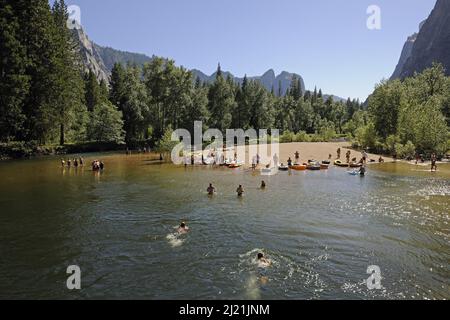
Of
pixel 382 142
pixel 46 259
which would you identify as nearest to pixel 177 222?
pixel 46 259

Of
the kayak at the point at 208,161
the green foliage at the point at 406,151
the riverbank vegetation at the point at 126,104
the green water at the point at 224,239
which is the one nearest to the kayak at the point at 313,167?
the green water at the point at 224,239

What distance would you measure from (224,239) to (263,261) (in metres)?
4.45

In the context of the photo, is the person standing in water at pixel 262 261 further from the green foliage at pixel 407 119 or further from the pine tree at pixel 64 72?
the pine tree at pixel 64 72

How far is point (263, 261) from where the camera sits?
1877cm

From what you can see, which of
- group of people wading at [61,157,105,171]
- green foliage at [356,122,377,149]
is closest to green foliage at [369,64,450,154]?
green foliage at [356,122,377,149]

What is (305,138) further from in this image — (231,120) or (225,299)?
(225,299)

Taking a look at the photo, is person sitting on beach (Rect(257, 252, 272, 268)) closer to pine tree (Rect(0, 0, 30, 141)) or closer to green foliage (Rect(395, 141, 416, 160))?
green foliage (Rect(395, 141, 416, 160))

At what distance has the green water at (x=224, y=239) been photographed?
1647cm

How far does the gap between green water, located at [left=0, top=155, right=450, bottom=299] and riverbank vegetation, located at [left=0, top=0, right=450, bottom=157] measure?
33517 millimetres

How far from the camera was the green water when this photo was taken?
16.5 m

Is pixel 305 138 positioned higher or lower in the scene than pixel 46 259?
higher

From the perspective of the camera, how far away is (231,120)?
362 feet
